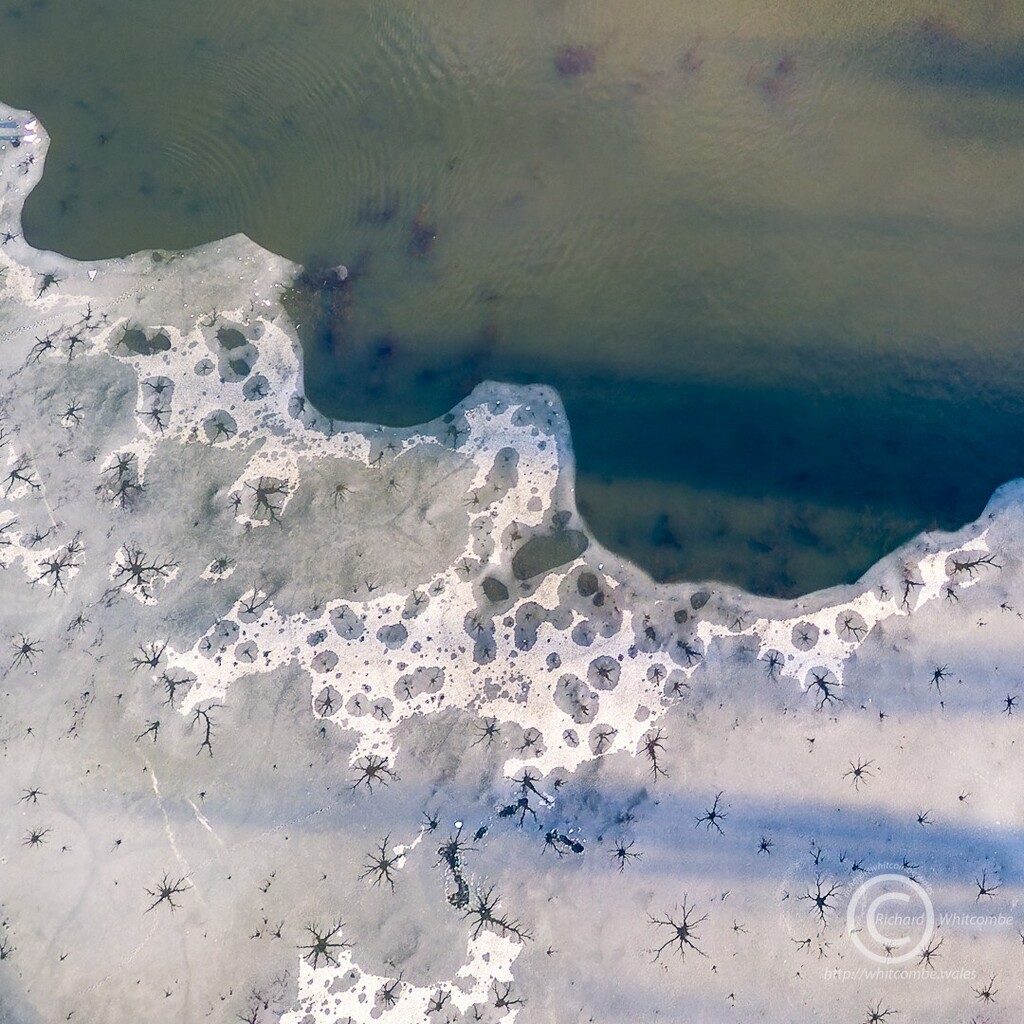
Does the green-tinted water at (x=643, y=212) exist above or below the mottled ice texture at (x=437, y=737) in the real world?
above

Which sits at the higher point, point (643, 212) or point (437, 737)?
point (643, 212)

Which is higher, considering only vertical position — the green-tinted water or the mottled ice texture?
the green-tinted water

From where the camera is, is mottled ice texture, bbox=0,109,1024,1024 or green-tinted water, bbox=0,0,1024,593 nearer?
mottled ice texture, bbox=0,109,1024,1024

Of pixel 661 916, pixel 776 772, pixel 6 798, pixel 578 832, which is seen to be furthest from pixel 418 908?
pixel 6 798

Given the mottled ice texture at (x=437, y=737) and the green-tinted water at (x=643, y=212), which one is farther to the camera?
the green-tinted water at (x=643, y=212)

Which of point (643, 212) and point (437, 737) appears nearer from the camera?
→ point (437, 737)
